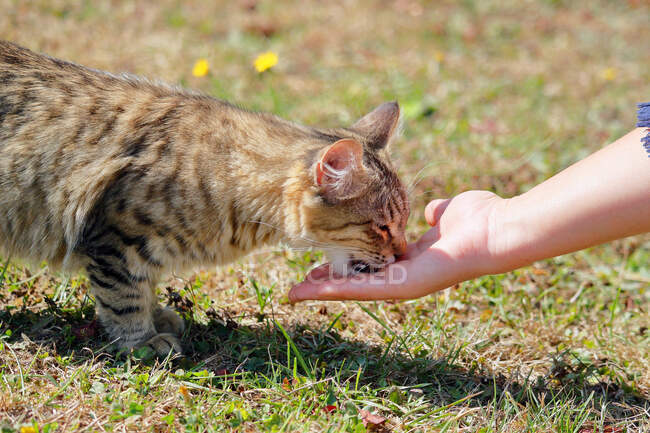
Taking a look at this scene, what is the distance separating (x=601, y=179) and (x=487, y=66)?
4074 mm

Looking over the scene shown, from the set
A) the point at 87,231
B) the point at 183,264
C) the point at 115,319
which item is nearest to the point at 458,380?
the point at 183,264

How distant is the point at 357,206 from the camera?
8.99 ft

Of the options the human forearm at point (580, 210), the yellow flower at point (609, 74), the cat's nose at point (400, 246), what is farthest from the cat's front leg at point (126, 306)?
the yellow flower at point (609, 74)

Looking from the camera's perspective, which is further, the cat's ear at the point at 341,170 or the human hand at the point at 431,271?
the human hand at the point at 431,271

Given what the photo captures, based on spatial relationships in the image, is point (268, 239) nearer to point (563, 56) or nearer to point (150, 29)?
point (150, 29)

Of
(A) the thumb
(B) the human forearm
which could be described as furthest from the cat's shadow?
(A) the thumb

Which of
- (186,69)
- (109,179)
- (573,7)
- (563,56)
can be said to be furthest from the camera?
(573,7)

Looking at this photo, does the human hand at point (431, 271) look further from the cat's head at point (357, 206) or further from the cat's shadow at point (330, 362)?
the cat's shadow at point (330, 362)

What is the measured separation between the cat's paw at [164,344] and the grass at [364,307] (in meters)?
0.07

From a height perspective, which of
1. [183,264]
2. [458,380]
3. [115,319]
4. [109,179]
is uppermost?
[109,179]

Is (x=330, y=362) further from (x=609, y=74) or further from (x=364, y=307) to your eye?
Answer: (x=609, y=74)

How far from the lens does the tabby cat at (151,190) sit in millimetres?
2654

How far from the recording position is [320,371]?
109 inches

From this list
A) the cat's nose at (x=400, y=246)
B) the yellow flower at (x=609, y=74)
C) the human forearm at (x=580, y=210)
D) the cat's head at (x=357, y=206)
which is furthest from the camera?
the yellow flower at (x=609, y=74)
